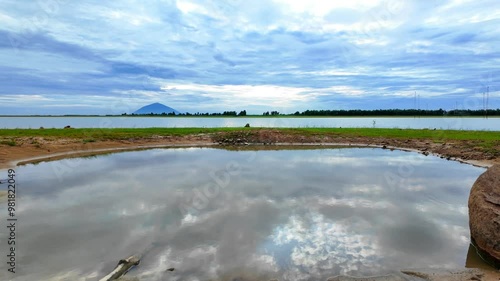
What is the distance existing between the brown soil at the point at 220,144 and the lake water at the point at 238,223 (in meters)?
6.39

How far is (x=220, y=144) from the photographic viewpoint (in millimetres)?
34688

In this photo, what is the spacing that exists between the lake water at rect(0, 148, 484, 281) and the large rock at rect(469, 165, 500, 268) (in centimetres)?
52

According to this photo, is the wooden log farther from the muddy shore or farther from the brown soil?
the brown soil

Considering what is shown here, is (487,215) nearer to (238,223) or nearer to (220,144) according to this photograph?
(238,223)

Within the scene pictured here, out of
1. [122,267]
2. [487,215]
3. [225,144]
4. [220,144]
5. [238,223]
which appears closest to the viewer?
[122,267]

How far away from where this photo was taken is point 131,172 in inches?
681

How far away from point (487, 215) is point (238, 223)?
6111mm

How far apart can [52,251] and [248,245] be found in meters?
4.49

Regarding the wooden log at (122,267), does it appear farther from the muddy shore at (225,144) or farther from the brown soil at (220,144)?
the brown soil at (220,144)

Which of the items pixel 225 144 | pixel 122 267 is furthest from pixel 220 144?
pixel 122 267

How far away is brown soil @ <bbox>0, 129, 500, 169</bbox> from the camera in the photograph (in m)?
22.2

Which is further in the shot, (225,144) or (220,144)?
(225,144)

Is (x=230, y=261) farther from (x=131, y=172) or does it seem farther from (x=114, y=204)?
(x=131, y=172)

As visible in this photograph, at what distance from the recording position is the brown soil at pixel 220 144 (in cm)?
2216
